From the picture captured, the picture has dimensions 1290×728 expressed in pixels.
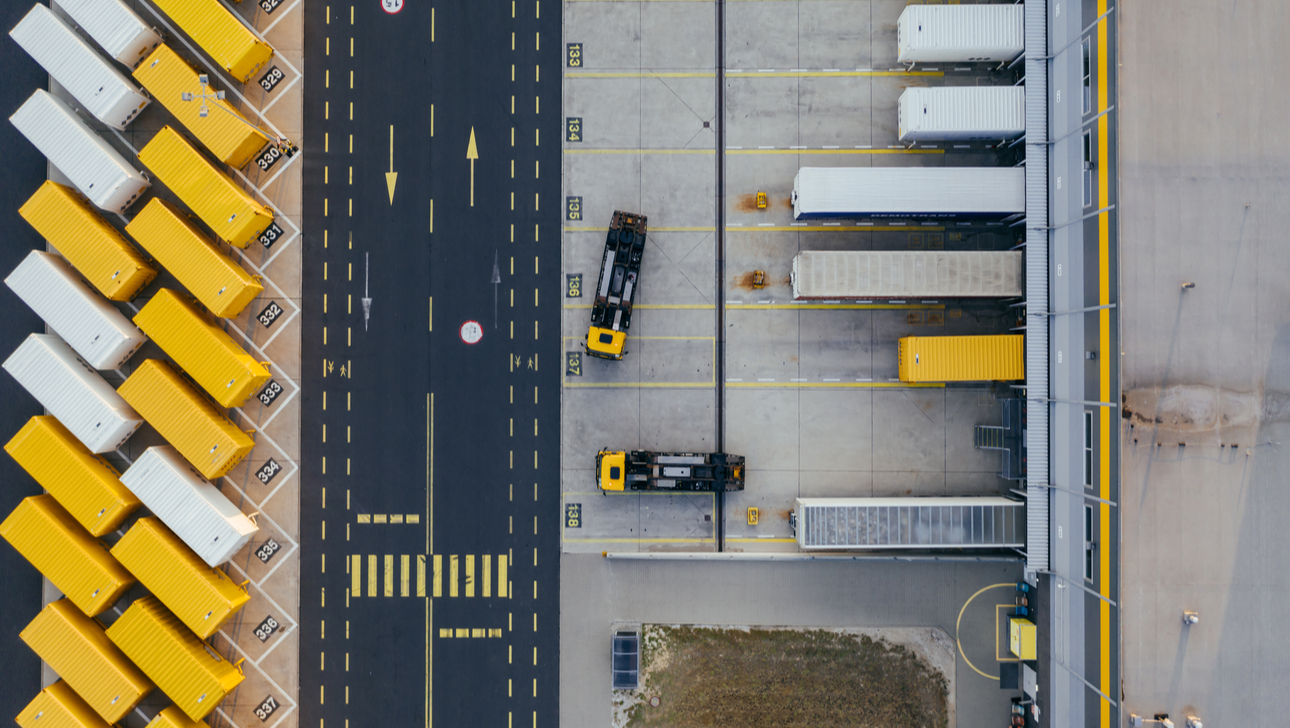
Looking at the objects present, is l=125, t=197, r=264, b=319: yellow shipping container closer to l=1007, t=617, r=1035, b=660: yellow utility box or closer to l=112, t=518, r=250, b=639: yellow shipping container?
l=112, t=518, r=250, b=639: yellow shipping container

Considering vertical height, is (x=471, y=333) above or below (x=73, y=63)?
below

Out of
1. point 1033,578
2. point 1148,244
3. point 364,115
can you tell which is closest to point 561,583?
point 1033,578

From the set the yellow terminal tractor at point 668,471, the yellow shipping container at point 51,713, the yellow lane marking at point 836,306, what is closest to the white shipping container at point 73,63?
the yellow shipping container at point 51,713

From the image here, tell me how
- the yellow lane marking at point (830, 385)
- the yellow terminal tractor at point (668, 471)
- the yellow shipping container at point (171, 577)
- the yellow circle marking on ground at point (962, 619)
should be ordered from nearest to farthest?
Result: the yellow shipping container at point (171, 577)
the yellow terminal tractor at point (668, 471)
the yellow circle marking on ground at point (962, 619)
the yellow lane marking at point (830, 385)

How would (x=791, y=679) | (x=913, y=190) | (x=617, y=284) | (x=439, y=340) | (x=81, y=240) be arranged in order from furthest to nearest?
(x=439, y=340) < (x=791, y=679) < (x=617, y=284) < (x=913, y=190) < (x=81, y=240)

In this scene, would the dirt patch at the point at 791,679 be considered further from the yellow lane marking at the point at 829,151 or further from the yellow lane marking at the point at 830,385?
the yellow lane marking at the point at 829,151

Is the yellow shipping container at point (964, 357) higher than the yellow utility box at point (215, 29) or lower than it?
lower

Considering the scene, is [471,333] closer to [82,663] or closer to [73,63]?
[73,63]

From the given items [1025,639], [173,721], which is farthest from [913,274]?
[173,721]
